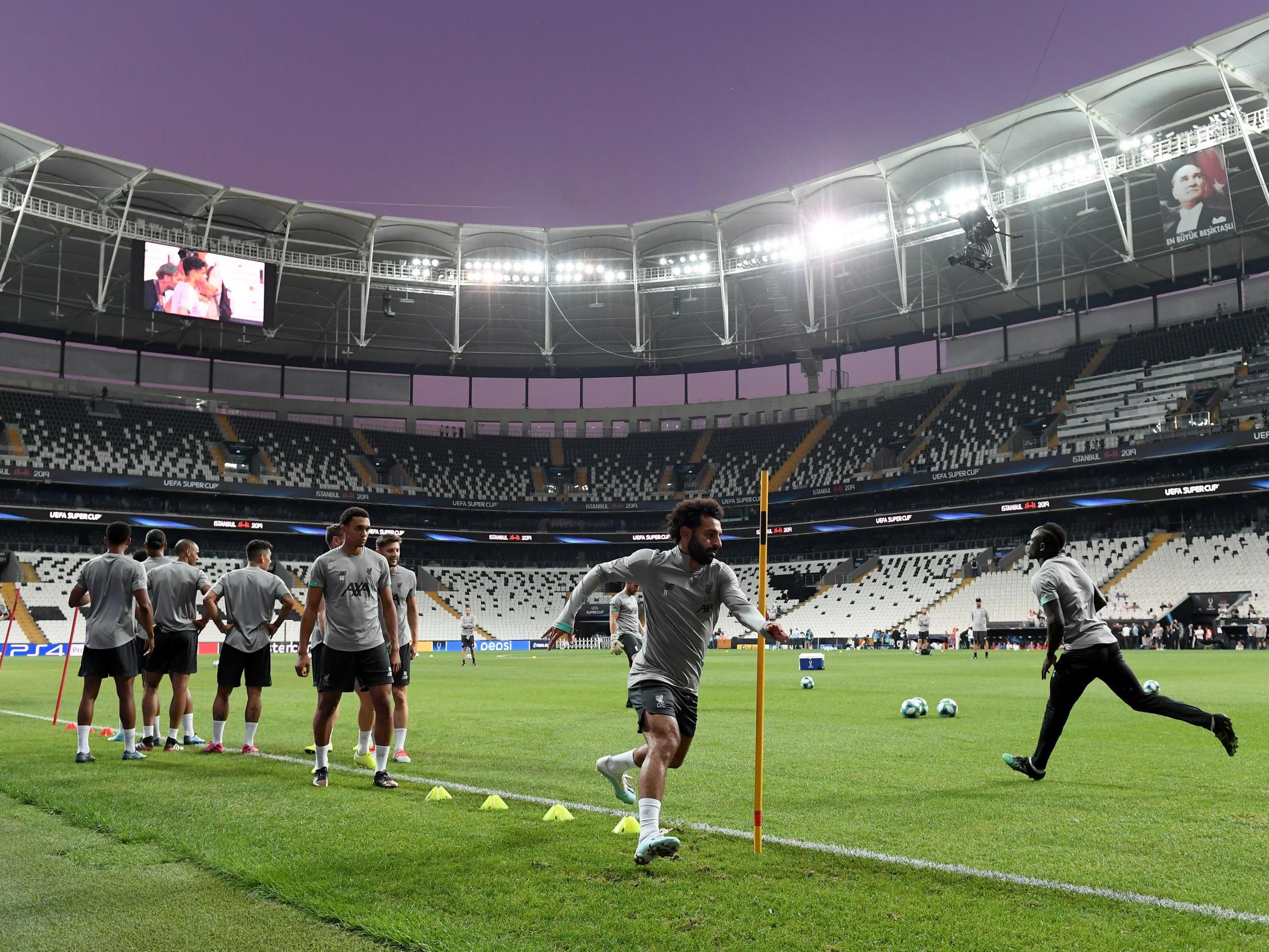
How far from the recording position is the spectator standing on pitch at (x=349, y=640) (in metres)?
8.87

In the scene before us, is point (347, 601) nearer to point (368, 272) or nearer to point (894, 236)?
point (894, 236)

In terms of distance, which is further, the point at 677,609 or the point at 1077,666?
the point at 1077,666

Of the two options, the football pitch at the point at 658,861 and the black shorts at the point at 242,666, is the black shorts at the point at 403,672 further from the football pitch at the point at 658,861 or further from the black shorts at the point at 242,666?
the black shorts at the point at 242,666

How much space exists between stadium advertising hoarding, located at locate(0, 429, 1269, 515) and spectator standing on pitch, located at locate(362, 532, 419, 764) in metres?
47.2

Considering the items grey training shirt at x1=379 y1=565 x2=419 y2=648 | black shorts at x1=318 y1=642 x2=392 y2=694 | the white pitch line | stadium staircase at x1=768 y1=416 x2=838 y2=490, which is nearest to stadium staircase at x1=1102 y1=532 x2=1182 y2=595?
stadium staircase at x1=768 y1=416 x2=838 y2=490

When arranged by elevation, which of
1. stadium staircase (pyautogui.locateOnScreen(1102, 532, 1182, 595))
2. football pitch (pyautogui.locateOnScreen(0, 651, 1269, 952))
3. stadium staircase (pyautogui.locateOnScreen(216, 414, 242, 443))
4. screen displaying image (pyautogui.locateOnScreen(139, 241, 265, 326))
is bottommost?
football pitch (pyautogui.locateOnScreen(0, 651, 1269, 952))

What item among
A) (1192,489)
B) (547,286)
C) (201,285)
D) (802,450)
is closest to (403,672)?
(201,285)

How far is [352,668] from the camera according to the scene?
8961mm

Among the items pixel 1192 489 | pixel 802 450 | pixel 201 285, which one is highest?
pixel 201 285

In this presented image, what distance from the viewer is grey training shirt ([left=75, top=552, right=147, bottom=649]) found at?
33.8 ft

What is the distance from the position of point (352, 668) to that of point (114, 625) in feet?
10.1

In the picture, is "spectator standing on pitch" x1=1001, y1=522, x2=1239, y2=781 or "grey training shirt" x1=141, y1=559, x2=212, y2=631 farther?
"grey training shirt" x1=141, y1=559, x2=212, y2=631

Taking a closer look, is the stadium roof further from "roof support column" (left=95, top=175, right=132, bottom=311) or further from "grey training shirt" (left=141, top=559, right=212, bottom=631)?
"grey training shirt" (left=141, top=559, right=212, bottom=631)

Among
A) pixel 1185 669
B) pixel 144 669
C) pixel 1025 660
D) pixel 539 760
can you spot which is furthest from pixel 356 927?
pixel 1025 660
